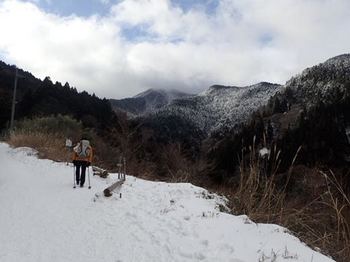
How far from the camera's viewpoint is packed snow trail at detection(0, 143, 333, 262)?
612cm

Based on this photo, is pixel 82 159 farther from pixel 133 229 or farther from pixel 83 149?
pixel 133 229

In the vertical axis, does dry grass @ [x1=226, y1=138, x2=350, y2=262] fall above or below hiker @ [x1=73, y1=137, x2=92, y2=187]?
below

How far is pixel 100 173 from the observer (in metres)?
13.4

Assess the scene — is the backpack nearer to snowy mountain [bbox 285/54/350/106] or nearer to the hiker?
the hiker

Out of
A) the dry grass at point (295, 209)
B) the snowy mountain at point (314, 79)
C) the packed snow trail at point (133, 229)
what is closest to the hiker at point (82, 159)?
the packed snow trail at point (133, 229)

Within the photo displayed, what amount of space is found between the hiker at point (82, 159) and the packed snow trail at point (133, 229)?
0.62 metres

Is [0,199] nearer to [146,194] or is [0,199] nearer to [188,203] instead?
[146,194]

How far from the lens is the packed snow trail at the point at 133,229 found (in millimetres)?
6121

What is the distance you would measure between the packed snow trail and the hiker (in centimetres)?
62

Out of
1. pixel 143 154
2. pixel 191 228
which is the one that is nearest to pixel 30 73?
pixel 143 154

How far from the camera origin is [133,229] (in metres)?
7.43

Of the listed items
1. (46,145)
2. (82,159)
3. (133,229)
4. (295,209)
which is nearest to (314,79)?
(46,145)

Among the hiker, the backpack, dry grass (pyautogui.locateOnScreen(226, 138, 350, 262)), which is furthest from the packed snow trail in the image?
the backpack

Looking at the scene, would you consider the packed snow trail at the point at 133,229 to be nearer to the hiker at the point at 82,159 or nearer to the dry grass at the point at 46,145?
the hiker at the point at 82,159
